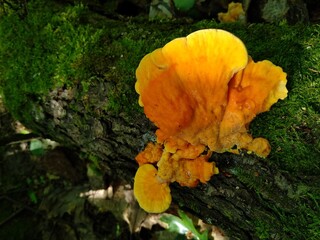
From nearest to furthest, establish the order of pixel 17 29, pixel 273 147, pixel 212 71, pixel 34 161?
pixel 212 71 → pixel 273 147 → pixel 17 29 → pixel 34 161

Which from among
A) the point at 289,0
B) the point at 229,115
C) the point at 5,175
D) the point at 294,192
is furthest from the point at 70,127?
the point at 5,175

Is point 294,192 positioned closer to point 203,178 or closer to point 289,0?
point 203,178

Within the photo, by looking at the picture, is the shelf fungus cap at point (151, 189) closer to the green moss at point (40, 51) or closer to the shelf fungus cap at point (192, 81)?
the shelf fungus cap at point (192, 81)

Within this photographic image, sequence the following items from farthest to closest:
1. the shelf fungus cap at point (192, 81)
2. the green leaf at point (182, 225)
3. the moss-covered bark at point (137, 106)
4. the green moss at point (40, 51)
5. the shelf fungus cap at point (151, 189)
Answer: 1. the green leaf at point (182, 225)
2. the green moss at point (40, 51)
3. the shelf fungus cap at point (151, 189)
4. the moss-covered bark at point (137, 106)
5. the shelf fungus cap at point (192, 81)

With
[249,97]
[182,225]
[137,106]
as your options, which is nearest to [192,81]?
[249,97]

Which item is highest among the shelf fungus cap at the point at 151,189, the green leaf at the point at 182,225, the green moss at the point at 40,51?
the green moss at the point at 40,51

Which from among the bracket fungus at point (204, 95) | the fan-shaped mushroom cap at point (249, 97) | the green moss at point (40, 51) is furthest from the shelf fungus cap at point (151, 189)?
the green moss at point (40, 51)

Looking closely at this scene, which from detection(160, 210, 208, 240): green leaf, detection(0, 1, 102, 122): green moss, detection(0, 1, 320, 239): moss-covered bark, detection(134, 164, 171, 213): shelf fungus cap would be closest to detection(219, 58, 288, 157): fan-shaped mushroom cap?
detection(0, 1, 320, 239): moss-covered bark
